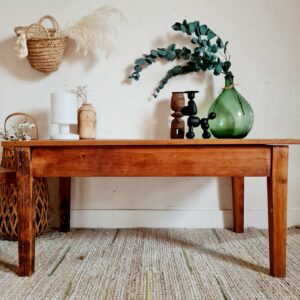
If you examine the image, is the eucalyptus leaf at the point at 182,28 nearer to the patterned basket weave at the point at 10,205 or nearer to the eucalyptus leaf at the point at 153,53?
the eucalyptus leaf at the point at 153,53

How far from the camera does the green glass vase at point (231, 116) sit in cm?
156

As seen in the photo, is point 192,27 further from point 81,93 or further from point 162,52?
point 81,93

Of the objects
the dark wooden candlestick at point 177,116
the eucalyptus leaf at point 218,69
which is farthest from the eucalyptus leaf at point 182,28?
the dark wooden candlestick at point 177,116

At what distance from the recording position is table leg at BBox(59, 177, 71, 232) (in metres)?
1.85

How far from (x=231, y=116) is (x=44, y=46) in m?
1.05

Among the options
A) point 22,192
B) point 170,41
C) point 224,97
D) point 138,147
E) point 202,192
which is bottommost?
point 202,192

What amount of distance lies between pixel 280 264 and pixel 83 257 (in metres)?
0.84

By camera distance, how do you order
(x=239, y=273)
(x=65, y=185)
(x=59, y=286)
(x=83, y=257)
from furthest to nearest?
(x=65, y=185) → (x=83, y=257) → (x=239, y=273) → (x=59, y=286)

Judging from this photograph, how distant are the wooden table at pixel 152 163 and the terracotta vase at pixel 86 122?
429mm

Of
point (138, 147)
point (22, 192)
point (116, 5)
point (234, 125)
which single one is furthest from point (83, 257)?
point (116, 5)

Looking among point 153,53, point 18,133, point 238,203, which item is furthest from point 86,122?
point 238,203

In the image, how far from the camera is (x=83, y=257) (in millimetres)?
1475

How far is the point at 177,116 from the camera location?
1726 millimetres

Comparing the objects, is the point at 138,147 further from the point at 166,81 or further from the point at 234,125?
the point at 166,81
